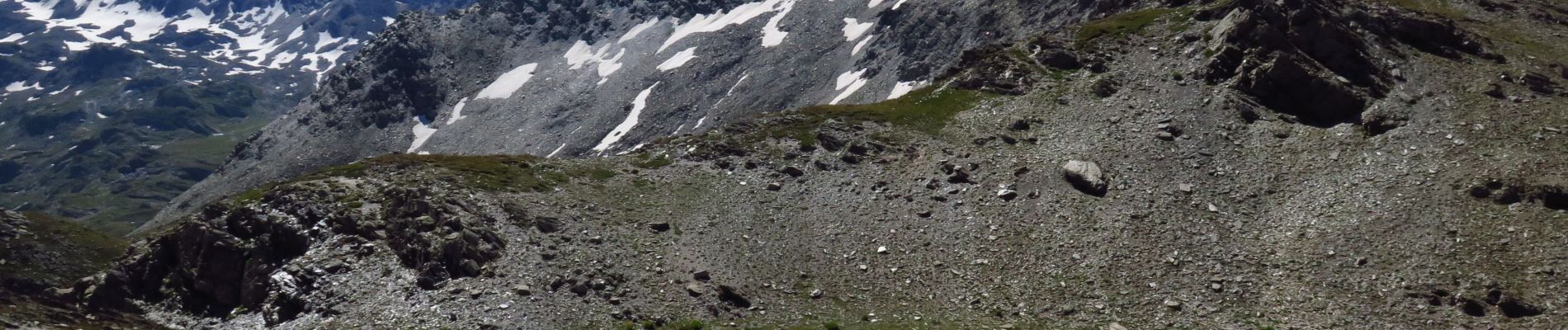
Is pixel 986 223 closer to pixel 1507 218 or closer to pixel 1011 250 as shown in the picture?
pixel 1011 250

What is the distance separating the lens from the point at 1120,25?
235 ft

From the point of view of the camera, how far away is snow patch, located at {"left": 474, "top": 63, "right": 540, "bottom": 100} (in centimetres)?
17725

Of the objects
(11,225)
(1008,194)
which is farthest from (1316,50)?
(11,225)

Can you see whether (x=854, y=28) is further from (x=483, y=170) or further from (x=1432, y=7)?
(x=483, y=170)

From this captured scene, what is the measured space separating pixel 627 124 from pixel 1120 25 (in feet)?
292

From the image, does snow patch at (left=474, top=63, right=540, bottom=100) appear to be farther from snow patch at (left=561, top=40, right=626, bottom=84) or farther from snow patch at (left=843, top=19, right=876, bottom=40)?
snow patch at (left=843, top=19, right=876, bottom=40)

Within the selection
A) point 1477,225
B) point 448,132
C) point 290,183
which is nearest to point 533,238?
point 290,183

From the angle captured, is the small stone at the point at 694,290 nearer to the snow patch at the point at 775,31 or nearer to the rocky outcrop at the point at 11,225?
the rocky outcrop at the point at 11,225

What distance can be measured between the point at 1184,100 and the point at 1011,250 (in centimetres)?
1853

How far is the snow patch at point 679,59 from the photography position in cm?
16225

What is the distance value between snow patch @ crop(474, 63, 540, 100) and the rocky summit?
4721 inches

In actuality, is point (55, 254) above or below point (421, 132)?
above

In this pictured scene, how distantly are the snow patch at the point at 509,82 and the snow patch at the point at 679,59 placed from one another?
2873 cm

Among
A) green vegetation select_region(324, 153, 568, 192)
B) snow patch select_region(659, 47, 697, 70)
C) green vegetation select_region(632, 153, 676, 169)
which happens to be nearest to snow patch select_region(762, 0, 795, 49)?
snow patch select_region(659, 47, 697, 70)
